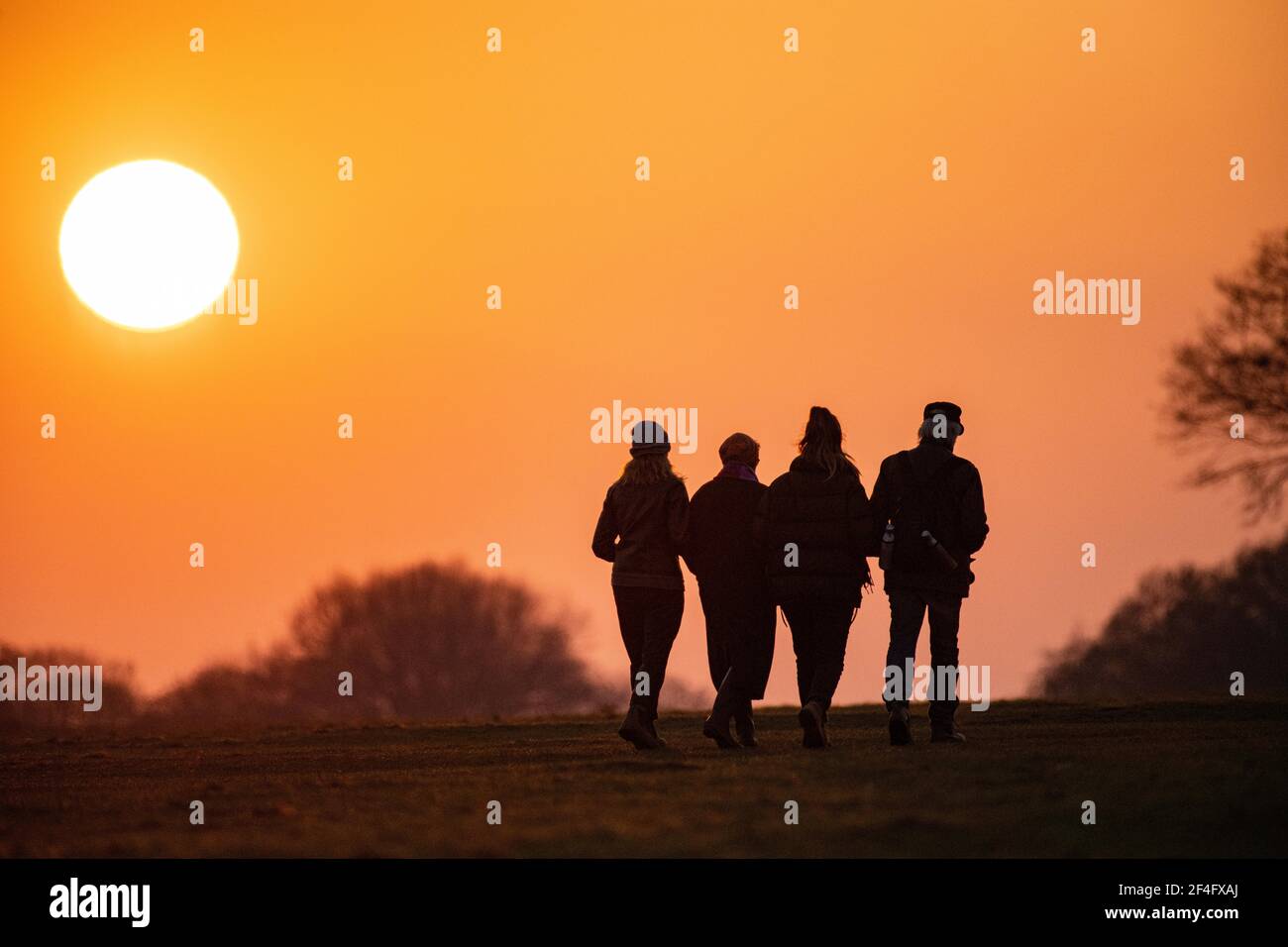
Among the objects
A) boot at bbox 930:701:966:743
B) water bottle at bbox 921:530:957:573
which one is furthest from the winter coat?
boot at bbox 930:701:966:743

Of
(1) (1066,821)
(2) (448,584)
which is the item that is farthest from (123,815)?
(2) (448,584)

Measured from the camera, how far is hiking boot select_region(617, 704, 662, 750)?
51.5 ft

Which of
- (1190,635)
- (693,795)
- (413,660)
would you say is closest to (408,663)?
(413,660)

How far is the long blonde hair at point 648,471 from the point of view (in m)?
16.1

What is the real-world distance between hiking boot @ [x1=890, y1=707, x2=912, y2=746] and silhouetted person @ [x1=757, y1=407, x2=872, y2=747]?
50cm

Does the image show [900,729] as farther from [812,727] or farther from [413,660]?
[413,660]

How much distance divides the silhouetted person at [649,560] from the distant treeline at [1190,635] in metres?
36.6

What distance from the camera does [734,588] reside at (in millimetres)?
16156

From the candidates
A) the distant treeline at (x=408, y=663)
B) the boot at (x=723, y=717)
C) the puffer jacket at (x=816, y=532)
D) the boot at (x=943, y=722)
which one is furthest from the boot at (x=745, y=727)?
the distant treeline at (x=408, y=663)

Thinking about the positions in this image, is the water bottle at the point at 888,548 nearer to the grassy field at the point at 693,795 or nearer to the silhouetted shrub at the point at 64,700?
the grassy field at the point at 693,795

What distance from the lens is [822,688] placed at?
15.7 meters

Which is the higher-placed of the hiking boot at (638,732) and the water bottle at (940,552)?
the water bottle at (940,552)

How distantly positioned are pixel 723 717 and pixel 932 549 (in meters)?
1.92
